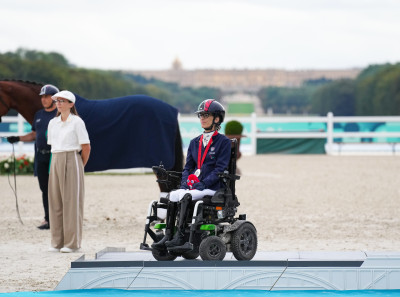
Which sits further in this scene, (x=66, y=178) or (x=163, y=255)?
(x=66, y=178)

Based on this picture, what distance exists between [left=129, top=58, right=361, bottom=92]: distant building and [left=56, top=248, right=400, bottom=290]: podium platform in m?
171

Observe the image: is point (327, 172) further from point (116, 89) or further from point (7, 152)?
point (116, 89)

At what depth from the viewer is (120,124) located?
33.8ft

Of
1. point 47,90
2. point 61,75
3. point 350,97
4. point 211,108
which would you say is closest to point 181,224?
point 211,108

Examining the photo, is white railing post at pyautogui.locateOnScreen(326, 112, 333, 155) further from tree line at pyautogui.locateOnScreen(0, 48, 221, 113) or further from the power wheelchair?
tree line at pyautogui.locateOnScreen(0, 48, 221, 113)

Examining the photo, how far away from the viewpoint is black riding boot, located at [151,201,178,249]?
6383 mm

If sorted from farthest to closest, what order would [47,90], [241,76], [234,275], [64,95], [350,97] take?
[241,76]
[350,97]
[47,90]
[64,95]
[234,275]

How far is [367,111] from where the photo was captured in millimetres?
82125

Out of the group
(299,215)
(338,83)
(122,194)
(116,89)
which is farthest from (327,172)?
(338,83)

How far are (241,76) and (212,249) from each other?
174 m

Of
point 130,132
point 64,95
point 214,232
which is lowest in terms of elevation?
point 214,232

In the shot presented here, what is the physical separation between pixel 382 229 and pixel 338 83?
91.6m

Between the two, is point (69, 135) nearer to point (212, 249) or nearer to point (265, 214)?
point (212, 249)

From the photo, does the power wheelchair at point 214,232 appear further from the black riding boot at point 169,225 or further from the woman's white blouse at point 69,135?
the woman's white blouse at point 69,135
